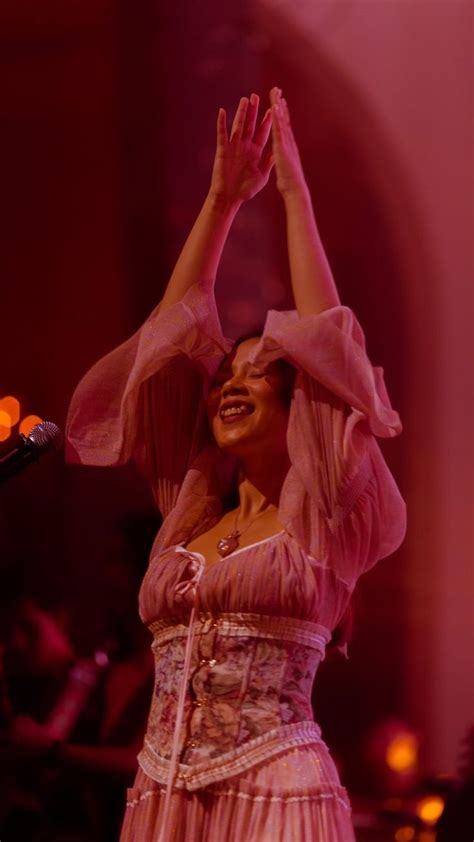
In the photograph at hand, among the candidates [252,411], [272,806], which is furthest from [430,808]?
[252,411]

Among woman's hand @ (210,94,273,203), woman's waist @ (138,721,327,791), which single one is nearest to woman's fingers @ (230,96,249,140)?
woman's hand @ (210,94,273,203)

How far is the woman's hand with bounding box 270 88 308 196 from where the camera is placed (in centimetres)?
151

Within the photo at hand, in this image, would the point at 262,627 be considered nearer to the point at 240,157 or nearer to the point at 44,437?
the point at 44,437

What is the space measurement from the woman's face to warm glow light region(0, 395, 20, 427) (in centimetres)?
96

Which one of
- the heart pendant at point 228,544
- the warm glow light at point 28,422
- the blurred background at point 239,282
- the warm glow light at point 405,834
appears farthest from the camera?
the warm glow light at point 28,422

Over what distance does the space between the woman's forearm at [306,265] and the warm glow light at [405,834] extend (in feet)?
3.40

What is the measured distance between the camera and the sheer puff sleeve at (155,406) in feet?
5.08

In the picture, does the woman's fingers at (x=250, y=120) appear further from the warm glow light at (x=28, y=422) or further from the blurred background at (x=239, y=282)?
the warm glow light at (x=28, y=422)

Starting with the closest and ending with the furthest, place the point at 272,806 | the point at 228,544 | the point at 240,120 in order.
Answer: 1. the point at 272,806
2. the point at 228,544
3. the point at 240,120

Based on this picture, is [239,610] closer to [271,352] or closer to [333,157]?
[271,352]

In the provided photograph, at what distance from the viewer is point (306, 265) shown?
146 cm

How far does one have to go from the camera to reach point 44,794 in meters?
2.08

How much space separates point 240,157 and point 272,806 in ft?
2.88

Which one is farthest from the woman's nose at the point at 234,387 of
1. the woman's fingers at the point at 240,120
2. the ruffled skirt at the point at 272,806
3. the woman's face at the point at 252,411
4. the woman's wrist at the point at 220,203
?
the ruffled skirt at the point at 272,806
